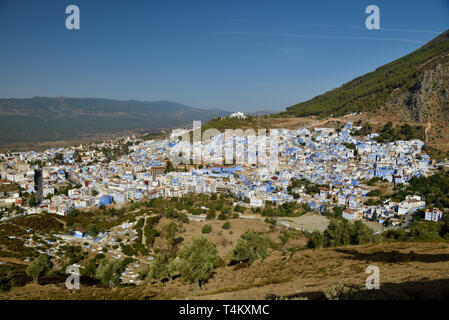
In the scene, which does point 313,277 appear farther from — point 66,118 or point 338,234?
point 66,118

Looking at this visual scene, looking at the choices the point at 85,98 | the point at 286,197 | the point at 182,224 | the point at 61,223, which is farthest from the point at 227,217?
the point at 85,98

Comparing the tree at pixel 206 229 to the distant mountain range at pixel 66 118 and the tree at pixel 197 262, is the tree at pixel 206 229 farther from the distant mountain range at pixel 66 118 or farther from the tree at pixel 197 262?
the distant mountain range at pixel 66 118

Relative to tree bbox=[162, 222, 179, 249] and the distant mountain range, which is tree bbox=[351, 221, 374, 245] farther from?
the distant mountain range

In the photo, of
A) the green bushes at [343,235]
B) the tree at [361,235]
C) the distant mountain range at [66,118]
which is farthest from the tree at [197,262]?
the distant mountain range at [66,118]

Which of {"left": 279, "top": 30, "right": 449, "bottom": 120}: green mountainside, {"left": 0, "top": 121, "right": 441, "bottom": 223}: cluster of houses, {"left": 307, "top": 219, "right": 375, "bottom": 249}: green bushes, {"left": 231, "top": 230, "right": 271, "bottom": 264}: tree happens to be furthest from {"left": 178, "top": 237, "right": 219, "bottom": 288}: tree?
{"left": 279, "top": 30, "right": 449, "bottom": 120}: green mountainside

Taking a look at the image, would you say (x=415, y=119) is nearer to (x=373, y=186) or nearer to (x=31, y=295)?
(x=373, y=186)

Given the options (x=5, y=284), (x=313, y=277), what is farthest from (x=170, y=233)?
(x=313, y=277)
